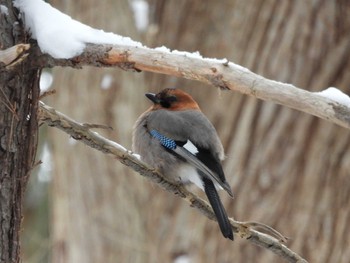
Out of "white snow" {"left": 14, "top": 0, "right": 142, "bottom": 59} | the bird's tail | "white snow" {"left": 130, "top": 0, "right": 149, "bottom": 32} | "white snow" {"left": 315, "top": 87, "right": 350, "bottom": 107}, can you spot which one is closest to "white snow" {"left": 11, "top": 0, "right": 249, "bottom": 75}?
"white snow" {"left": 14, "top": 0, "right": 142, "bottom": 59}

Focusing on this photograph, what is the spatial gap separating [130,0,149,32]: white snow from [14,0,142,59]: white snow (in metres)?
3.59

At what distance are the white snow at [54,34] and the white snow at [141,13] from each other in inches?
141

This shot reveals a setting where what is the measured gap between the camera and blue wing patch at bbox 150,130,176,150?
12.4ft

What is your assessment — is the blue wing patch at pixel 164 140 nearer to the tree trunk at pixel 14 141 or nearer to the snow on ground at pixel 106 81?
the tree trunk at pixel 14 141

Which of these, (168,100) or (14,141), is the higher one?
(14,141)

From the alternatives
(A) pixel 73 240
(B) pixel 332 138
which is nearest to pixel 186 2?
(B) pixel 332 138

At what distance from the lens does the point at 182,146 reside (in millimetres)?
3725

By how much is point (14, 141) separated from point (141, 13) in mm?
3931

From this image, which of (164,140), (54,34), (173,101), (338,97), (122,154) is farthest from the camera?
(173,101)

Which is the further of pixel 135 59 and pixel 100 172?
pixel 100 172

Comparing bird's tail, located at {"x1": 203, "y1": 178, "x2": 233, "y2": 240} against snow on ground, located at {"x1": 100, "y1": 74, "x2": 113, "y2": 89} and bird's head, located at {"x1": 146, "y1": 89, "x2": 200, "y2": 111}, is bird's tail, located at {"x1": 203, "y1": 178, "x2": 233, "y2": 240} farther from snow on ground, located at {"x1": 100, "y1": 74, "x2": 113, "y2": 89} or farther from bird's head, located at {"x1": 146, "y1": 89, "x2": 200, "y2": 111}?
snow on ground, located at {"x1": 100, "y1": 74, "x2": 113, "y2": 89}

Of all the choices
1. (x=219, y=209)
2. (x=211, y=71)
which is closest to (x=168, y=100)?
(x=219, y=209)

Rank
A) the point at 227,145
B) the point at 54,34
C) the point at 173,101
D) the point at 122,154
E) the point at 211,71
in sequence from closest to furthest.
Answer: the point at 211,71 < the point at 54,34 < the point at 122,154 < the point at 173,101 < the point at 227,145

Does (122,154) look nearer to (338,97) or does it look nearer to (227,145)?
(338,97)
